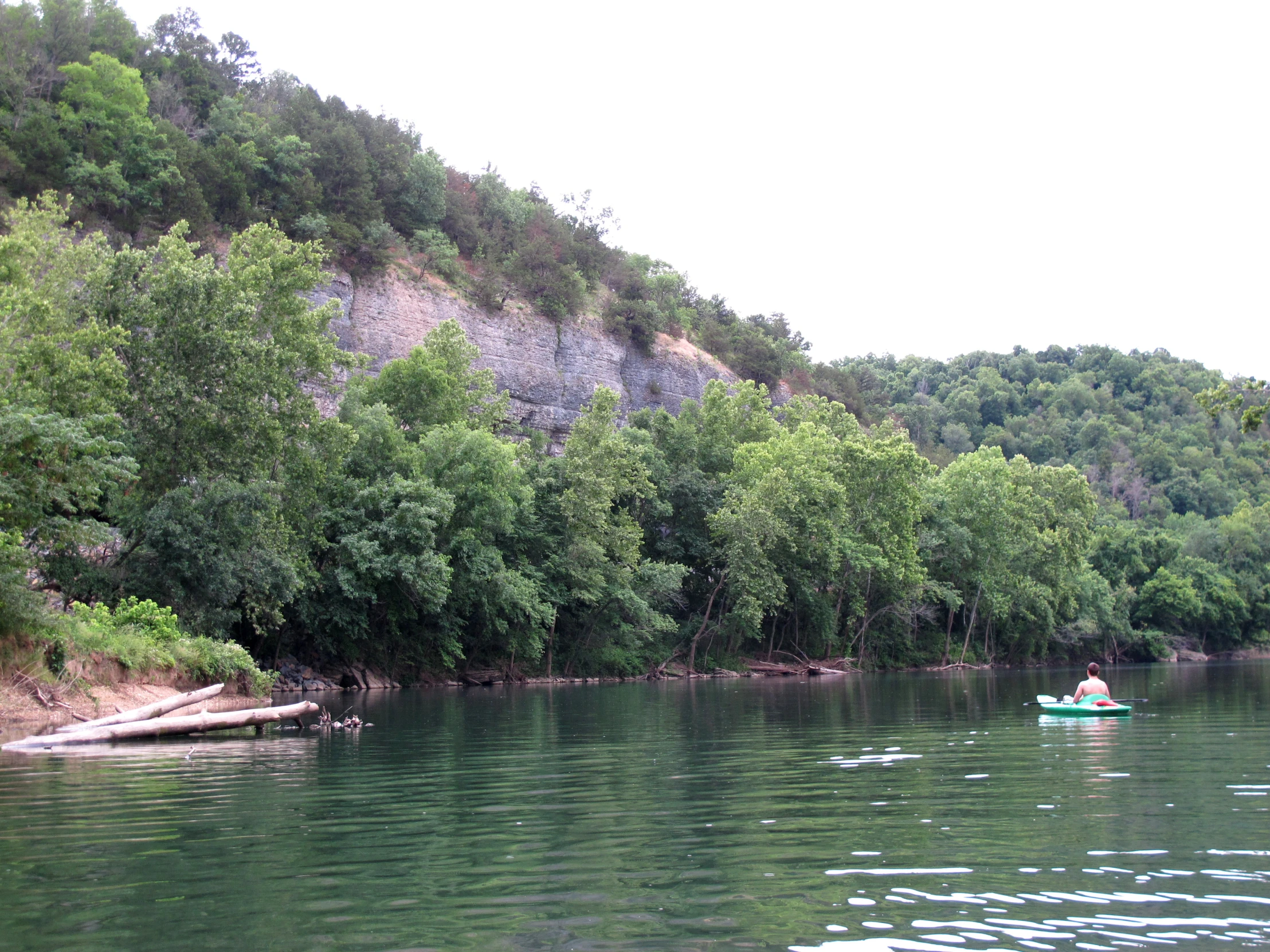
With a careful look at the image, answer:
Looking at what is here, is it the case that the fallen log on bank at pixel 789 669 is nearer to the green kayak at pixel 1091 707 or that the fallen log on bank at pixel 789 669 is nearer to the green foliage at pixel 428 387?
the green foliage at pixel 428 387

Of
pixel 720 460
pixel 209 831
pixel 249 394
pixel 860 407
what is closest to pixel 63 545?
pixel 249 394

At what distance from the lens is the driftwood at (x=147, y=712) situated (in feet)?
62.5

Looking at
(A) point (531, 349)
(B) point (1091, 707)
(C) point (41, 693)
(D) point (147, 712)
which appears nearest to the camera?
(D) point (147, 712)

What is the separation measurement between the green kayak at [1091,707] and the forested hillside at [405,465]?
21.1 ft

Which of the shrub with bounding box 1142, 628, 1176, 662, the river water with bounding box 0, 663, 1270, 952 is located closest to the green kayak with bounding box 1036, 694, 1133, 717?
the river water with bounding box 0, 663, 1270, 952

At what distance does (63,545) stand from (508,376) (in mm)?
48245

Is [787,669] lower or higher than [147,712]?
lower

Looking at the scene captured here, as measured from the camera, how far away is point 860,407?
106625 mm

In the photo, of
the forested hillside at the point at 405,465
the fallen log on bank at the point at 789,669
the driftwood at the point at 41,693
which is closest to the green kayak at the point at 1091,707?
the forested hillside at the point at 405,465

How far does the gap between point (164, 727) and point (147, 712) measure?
95cm

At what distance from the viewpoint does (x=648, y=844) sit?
925 cm

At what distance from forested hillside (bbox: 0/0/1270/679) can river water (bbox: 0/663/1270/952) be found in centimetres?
723

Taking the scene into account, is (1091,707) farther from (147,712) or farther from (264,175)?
(264,175)

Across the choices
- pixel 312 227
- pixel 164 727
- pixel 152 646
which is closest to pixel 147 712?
pixel 164 727
